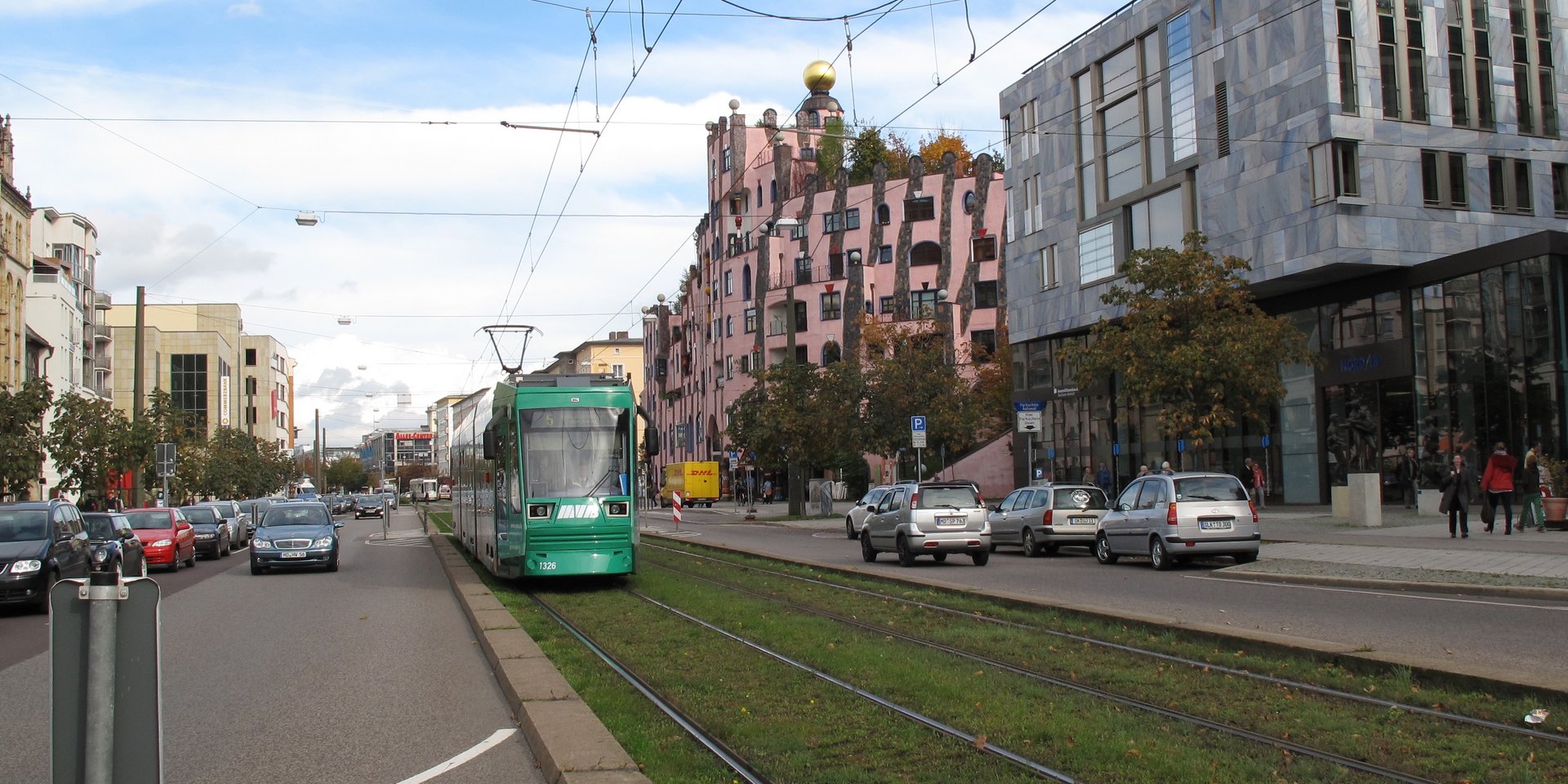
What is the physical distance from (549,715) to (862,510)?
25.7 m

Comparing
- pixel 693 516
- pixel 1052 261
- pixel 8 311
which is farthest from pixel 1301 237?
pixel 8 311

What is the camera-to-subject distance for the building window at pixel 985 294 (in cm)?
7844

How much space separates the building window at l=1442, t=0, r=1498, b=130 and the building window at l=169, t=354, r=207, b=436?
96709 mm

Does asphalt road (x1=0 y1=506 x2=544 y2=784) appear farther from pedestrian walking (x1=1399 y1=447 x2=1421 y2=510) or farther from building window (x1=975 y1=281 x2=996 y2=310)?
building window (x1=975 y1=281 x2=996 y2=310)

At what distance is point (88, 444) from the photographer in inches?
1647

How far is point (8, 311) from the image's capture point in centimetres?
5003

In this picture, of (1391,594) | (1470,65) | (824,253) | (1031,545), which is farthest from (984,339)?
(1391,594)

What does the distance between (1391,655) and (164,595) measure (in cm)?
1910

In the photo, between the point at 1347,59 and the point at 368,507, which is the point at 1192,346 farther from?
the point at 368,507

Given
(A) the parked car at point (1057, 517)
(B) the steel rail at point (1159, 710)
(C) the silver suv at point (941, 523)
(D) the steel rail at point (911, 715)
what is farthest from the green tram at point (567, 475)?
(A) the parked car at point (1057, 517)

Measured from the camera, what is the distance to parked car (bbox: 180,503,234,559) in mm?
33469

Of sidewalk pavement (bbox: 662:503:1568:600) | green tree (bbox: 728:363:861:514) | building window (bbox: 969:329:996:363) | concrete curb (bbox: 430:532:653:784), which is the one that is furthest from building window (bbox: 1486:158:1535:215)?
building window (bbox: 969:329:996:363)

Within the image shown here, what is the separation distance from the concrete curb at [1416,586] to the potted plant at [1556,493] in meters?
9.63

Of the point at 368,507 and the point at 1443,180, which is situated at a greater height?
the point at 1443,180
